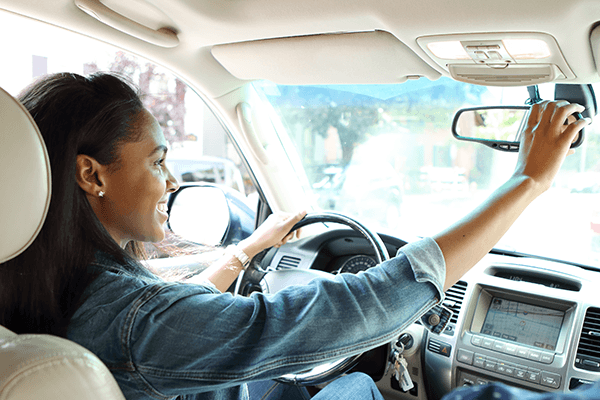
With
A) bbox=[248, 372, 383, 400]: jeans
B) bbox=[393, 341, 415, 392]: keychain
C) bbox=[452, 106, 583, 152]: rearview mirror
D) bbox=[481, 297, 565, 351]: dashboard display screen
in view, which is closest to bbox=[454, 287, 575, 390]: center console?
bbox=[481, 297, 565, 351]: dashboard display screen

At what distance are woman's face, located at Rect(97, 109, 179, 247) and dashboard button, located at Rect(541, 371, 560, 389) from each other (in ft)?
4.95

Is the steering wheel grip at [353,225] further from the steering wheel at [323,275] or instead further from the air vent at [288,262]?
the air vent at [288,262]

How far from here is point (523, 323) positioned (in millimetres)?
2053

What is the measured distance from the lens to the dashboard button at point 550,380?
1862 millimetres

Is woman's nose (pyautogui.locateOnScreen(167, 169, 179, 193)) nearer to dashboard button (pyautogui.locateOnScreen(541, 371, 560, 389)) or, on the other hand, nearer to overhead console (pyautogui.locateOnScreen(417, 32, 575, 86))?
overhead console (pyautogui.locateOnScreen(417, 32, 575, 86))

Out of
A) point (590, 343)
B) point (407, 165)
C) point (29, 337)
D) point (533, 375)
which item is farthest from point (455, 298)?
point (407, 165)

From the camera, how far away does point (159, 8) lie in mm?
1586

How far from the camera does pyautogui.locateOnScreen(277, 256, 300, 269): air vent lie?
8.32 feet

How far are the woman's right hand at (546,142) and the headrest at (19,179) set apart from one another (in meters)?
1.02

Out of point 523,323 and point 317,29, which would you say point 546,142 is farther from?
point 523,323

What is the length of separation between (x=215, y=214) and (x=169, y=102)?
5.30 meters

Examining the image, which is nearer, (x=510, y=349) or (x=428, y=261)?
(x=428, y=261)

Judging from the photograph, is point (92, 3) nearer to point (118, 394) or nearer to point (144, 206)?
point (144, 206)


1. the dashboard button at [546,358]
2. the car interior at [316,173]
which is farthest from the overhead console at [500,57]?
the dashboard button at [546,358]
